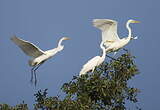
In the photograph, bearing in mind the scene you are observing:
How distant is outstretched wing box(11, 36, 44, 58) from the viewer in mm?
15233

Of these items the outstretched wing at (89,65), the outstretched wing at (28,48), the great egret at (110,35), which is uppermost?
the great egret at (110,35)

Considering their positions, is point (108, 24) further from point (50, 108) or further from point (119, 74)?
point (50, 108)

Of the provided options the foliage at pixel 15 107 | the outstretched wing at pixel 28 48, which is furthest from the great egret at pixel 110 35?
the foliage at pixel 15 107

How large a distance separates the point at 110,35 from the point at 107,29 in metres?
0.26

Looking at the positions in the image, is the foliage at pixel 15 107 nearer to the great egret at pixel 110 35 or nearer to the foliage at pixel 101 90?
the foliage at pixel 101 90

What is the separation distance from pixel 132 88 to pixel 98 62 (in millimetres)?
2320

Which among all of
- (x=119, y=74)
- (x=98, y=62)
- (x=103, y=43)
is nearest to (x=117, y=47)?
(x=103, y=43)

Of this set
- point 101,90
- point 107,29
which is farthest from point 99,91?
point 107,29

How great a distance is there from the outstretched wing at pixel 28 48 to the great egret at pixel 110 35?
2.24 metres

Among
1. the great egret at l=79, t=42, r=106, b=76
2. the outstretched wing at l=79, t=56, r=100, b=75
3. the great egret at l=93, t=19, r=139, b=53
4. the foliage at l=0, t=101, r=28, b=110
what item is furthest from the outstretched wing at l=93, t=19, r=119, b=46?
the foliage at l=0, t=101, r=28, b=110

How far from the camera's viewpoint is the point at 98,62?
51.0ft

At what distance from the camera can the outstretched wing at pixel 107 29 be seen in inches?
696

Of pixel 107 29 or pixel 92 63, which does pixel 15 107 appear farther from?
pixel 107 29

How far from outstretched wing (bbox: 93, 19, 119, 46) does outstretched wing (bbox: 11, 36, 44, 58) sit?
2.24m
